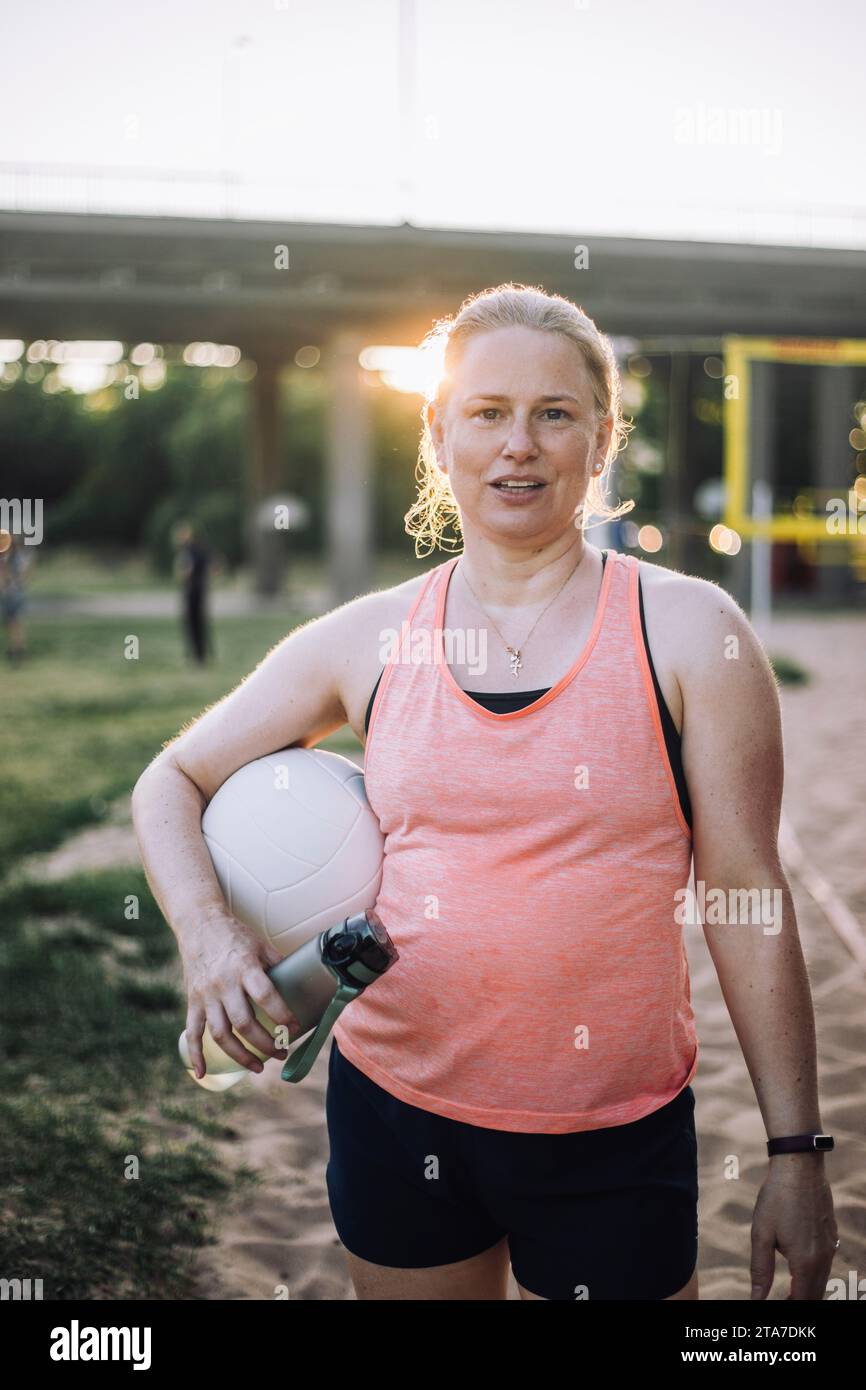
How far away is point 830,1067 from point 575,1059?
9.90 ft

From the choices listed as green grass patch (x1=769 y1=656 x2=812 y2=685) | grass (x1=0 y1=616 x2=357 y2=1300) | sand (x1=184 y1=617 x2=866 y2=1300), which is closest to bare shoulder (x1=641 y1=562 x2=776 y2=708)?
sand (x1=184 y1=617 x2=866 y2=1300)

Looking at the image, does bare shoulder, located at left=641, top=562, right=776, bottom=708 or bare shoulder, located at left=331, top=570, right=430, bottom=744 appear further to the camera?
bare shoulder, located at left=331, top=570, right=430, bottom=744

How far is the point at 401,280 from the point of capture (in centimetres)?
1820

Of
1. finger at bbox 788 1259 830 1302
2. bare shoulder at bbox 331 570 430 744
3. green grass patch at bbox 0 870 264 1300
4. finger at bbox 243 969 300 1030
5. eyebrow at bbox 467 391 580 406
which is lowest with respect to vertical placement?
green grass patch at bbox 0 870 264 1300

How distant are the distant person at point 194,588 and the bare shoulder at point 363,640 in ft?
45.3

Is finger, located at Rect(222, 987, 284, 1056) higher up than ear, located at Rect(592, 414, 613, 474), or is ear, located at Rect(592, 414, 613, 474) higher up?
ear, located at Rect(592, 414, 613, 474)

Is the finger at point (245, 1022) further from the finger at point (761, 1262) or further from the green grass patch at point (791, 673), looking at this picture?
the green grass patch at point (791, 673)

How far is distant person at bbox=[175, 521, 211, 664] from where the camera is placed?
15398mm

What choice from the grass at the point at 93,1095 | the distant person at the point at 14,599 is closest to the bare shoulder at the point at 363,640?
the grass at the point at 93,1095

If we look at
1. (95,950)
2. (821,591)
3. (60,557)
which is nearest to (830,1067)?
(95,950)

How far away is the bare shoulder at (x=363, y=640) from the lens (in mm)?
1738

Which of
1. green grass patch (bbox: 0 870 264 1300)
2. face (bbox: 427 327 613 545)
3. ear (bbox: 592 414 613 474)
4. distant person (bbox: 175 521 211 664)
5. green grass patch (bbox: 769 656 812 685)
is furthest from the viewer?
distant person (bbox: 175 521 211 664)

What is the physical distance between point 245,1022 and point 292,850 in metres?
0.29

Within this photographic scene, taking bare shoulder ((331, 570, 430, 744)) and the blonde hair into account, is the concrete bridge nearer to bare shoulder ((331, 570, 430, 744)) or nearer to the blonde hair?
the blonde hair
